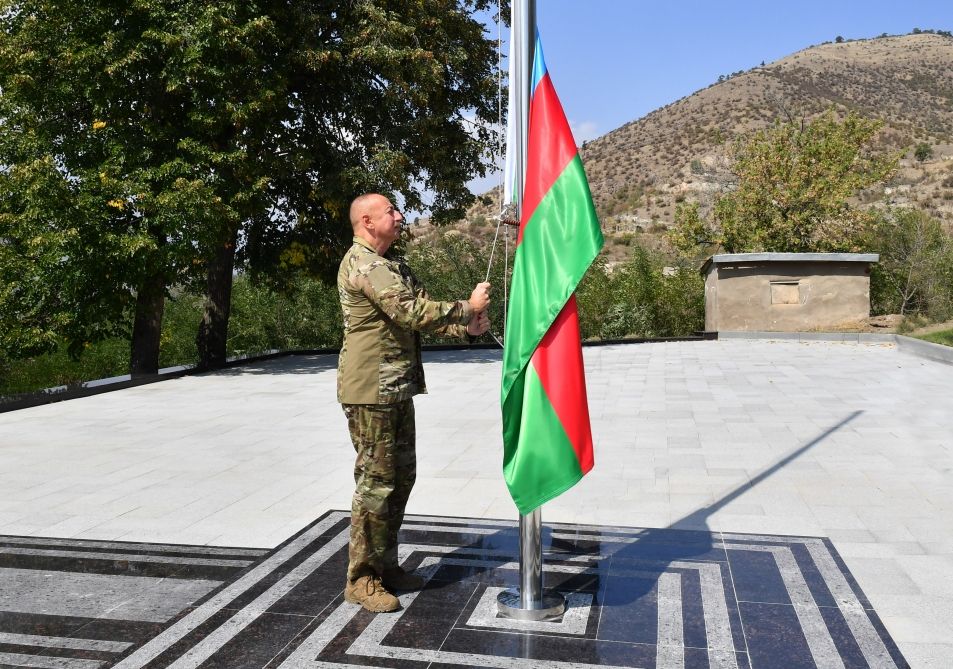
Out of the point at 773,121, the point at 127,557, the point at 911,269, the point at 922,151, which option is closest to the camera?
the point at 127,557

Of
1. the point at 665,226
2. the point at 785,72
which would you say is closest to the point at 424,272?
the point at 665,226

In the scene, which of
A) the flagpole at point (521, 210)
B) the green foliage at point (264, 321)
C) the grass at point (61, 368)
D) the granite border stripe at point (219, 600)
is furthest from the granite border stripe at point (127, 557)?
the green foliage at point (264, 321)

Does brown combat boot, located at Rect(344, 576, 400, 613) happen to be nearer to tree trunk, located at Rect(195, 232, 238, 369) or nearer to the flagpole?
the flagpole

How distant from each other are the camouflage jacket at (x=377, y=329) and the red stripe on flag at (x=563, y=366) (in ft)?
1.25

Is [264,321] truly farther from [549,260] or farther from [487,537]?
[549,260]

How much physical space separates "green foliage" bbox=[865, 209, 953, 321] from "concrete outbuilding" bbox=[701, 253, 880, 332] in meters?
1.62

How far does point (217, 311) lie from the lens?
15852 mm

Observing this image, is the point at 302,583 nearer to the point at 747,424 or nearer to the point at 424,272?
the point at 747,424

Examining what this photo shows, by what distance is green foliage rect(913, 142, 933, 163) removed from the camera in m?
48.7

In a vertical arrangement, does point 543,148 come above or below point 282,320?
above

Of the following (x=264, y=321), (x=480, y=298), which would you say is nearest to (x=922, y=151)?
(x=264, y=321)

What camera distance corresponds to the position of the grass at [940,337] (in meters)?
14.2

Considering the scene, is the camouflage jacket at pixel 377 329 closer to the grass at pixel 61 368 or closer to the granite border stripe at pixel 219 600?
the granite border stripe at pixel 219 600

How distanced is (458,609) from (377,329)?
135 centimetres
